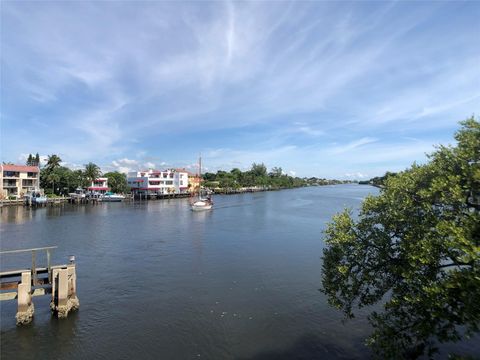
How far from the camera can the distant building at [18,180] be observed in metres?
83.0

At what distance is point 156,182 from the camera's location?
375 feet

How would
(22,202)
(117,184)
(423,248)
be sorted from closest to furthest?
(423,248), (22,202), (117,184)

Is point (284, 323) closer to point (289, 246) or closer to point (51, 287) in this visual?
point (51, 287)

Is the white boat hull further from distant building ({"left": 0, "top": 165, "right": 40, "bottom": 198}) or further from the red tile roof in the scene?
the red tile roof

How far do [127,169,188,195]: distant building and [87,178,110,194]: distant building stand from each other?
9.45m

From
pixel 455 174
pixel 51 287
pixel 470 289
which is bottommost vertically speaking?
pixel 51 287

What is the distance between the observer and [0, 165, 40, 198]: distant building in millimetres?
83000

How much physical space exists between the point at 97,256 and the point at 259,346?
20.7 metres

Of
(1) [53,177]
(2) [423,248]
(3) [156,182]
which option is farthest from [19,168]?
(2) [423,248]

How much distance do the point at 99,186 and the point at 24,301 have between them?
100210 millimetres

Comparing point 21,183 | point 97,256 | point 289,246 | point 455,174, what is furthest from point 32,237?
point 21,183

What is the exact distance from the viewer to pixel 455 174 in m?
8.17

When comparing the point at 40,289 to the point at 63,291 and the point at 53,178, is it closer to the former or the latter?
the point at 63,291

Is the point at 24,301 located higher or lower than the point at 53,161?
lower
